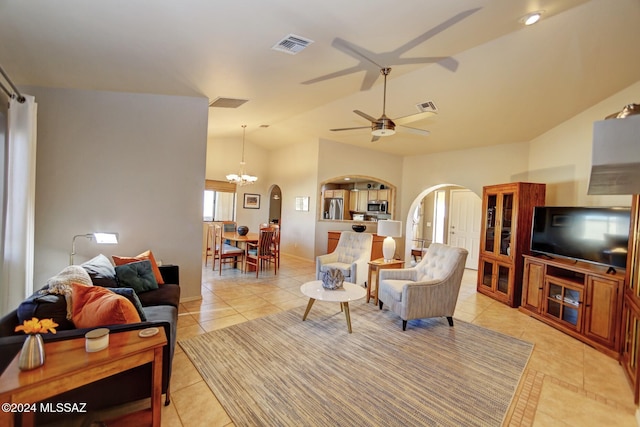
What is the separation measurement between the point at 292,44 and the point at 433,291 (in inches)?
121

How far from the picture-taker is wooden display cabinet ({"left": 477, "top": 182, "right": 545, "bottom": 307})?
14.0ft

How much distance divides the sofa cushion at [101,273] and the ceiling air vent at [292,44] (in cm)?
266

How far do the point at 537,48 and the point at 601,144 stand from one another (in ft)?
6.74

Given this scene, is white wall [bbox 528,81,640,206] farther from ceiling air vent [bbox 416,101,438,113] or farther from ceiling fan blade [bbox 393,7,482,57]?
ceiling fan blade [bbox 393,7,482,57]

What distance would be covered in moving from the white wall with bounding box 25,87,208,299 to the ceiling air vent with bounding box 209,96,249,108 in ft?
0.85

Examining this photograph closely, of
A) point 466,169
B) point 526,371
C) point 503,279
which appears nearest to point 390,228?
point 503,279

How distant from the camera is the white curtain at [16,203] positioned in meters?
2.75

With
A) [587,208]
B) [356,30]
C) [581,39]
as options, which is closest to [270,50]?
[356,30]

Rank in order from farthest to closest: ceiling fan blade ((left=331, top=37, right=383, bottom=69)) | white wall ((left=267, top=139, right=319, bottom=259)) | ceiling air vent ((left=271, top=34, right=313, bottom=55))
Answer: white wall ((left=267, top=139, right=319, bottom=259)) < ceiling fan blade ((left=331, top=37, right=383, bottom=69)) < ceiling air vent ((left=271, top=34, right=313, bottom=55))

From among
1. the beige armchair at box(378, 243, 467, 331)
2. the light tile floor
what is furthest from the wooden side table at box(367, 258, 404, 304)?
the light tile floor

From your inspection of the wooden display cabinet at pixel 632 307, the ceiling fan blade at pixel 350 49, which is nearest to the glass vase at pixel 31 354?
the ceiling fan blade at pixel 350 49

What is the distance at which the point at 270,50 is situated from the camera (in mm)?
2713

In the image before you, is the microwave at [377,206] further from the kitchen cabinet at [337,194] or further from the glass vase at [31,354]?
the glass vase at [31,354]

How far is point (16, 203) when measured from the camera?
278 centimetres
